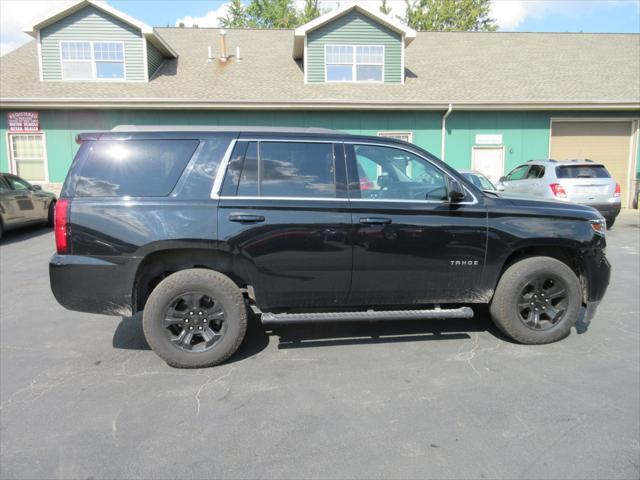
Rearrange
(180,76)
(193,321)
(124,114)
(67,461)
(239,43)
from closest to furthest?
(67,461) < (193,321) < (124,114) < (180,76) < (239,43)

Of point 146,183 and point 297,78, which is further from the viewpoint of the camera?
point 297,78

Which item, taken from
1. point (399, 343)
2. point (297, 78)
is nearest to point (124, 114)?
point (297, 78)

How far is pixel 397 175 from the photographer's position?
430cm

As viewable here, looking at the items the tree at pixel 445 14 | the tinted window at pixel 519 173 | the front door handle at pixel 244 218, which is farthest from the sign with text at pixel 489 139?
the tree at pixel 445 14

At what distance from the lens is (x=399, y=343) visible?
14.8 feet

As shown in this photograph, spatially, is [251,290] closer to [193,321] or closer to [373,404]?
[193,321]

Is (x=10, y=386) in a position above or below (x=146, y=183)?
below

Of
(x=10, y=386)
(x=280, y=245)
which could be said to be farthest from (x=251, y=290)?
(x=10, y=386)

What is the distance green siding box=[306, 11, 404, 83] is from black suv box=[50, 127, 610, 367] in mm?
12766

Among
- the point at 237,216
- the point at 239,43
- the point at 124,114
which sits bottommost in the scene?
the point at 237,216

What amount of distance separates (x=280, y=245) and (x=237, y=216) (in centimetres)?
42

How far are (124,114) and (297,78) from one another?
18.9ft

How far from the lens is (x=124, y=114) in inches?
571

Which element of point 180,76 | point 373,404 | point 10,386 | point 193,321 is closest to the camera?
point 373,404
